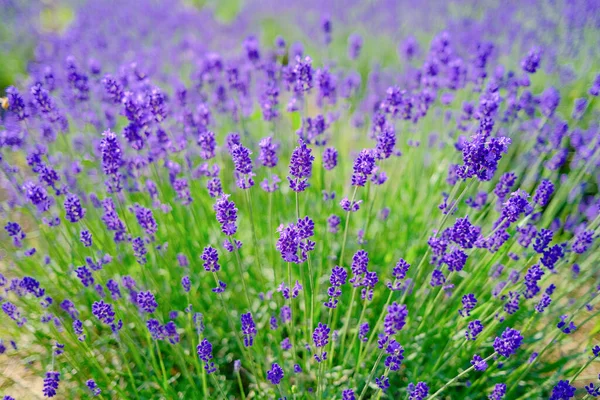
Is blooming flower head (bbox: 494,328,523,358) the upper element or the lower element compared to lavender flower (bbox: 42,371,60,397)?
lower

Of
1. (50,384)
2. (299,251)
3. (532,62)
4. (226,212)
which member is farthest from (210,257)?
(532,62)

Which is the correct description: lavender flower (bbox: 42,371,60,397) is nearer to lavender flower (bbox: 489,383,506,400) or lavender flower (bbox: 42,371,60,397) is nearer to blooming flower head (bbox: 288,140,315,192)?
blooming flower head (bbox: 288,140,315,192)

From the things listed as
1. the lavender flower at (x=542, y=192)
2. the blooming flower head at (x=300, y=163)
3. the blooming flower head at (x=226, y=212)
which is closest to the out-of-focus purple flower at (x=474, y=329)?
the lavender flower at (x=542, y=192)

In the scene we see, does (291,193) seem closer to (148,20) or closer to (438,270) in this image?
(438,270)

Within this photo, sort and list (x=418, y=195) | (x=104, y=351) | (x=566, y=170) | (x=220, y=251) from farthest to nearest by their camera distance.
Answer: (x=566, y=170), (x=418, y=195), (x=220, y=251), (x=104, y=351)

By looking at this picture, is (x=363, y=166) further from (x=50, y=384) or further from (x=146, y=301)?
(x=50, y=384)

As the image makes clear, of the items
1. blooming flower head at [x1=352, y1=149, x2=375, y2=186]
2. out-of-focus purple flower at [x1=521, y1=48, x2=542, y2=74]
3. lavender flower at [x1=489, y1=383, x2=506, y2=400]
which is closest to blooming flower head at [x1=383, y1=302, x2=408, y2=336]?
blooming flower head at [x1=352, y1=149, x2=375, y2=186]

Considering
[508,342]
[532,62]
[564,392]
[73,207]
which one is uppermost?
[532,62]

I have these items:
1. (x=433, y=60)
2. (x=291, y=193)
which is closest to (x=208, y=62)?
(x=291, y=193)
